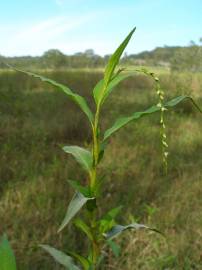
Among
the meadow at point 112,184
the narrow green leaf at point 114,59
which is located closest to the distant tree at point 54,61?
the meadow at point 112,184

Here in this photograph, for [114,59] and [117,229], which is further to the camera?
[117,229]

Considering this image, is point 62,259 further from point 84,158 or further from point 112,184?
→ point 112,184

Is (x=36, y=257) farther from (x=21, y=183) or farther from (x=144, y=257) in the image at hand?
(x=21, y=183)

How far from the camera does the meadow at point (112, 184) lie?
2.47m

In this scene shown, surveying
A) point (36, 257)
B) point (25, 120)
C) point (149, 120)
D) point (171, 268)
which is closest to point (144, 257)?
point (171, 268)

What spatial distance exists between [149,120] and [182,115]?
0.98 m

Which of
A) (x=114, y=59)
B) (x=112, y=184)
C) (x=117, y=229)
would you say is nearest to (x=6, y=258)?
(x=117, y=229)

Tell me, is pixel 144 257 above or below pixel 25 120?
below

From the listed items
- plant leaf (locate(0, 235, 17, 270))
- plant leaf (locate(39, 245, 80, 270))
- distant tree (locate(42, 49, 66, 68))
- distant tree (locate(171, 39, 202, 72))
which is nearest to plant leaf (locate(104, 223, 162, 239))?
plant leaf (locate(39, 245, 80, 270))

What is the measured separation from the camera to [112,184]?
Answer: 3438mm

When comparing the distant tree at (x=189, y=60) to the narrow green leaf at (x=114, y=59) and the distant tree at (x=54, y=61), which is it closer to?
the distant tree at (x=54, y=61)

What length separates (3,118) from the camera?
556 centimetres

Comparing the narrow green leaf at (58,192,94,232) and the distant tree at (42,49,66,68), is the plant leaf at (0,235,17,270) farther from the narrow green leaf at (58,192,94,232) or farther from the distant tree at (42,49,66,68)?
the distant tree at (42,49,66,68)

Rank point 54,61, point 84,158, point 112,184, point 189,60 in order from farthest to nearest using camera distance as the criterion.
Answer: point 54,61, point 189,60, point 112,184, point 84,158
